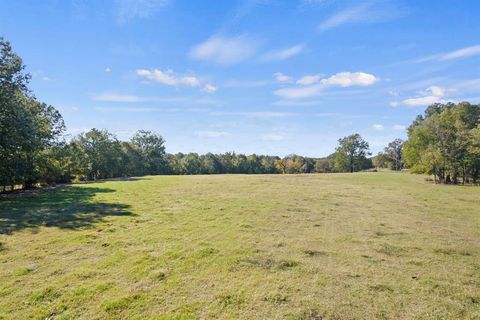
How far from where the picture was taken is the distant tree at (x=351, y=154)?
104188mm

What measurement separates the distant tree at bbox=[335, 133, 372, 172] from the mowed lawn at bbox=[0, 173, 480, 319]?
92558mm

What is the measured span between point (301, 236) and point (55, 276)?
9.32 metres

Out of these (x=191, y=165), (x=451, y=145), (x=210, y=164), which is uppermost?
(x=451, y=145)

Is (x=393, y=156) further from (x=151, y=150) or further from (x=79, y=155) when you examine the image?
(x=79, y=155)

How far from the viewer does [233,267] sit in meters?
8.77

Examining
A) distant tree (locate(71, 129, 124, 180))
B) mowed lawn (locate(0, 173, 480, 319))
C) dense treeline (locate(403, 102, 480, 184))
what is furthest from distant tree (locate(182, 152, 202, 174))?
mowed lawn (locate(0, 173, 480, 319))

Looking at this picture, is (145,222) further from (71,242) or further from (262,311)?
(262,311)

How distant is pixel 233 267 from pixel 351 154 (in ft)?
344

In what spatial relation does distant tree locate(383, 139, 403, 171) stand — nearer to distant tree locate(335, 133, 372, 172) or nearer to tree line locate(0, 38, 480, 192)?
tree line locate(0, 38, 480, 192)

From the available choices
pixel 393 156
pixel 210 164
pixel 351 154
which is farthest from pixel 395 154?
pixel 210 164

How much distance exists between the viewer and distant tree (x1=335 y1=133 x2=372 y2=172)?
10419 cm

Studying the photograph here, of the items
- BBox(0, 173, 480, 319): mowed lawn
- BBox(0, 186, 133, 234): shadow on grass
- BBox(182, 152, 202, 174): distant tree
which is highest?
BBox(182, 152, 202, 174): distant tree

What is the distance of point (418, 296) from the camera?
7188 mm

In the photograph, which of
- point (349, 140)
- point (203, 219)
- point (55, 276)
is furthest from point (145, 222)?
point (349, 140)
